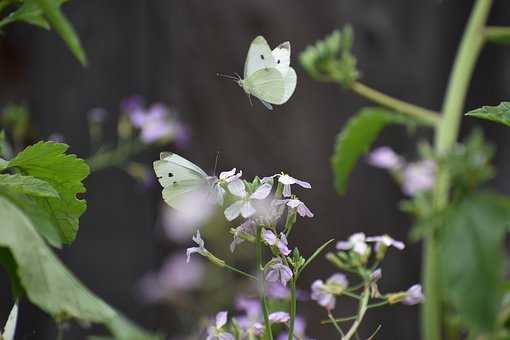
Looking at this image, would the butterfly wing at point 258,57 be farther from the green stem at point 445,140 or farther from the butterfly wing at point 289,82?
the green stem at point 445,140

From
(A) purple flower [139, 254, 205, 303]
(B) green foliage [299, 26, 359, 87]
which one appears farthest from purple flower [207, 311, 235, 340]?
(A) purple flower [139, 254, 205, 303]

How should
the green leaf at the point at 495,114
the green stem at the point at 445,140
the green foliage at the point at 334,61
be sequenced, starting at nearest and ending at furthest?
1. the green leaf at the point at 495,114
2. the green stem at the point at 445,140
3. the green foliage at the point at 334,61

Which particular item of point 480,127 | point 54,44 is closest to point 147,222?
point 54,44

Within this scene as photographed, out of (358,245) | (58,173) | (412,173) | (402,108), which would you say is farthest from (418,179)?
(58,173)

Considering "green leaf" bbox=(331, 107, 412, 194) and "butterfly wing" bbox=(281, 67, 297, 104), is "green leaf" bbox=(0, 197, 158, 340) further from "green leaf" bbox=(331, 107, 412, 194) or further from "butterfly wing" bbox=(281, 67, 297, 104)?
"green leaf" bbox=(331, 107, 412, 194)

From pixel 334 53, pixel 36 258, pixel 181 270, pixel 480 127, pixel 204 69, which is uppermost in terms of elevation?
pixel 480 127

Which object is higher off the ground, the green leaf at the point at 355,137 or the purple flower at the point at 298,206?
the green leaf at the point at 355,137

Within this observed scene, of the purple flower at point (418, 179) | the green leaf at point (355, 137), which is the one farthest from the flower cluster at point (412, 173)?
the green leaf at point (355, 137)

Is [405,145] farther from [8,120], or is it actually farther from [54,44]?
[8,120]
